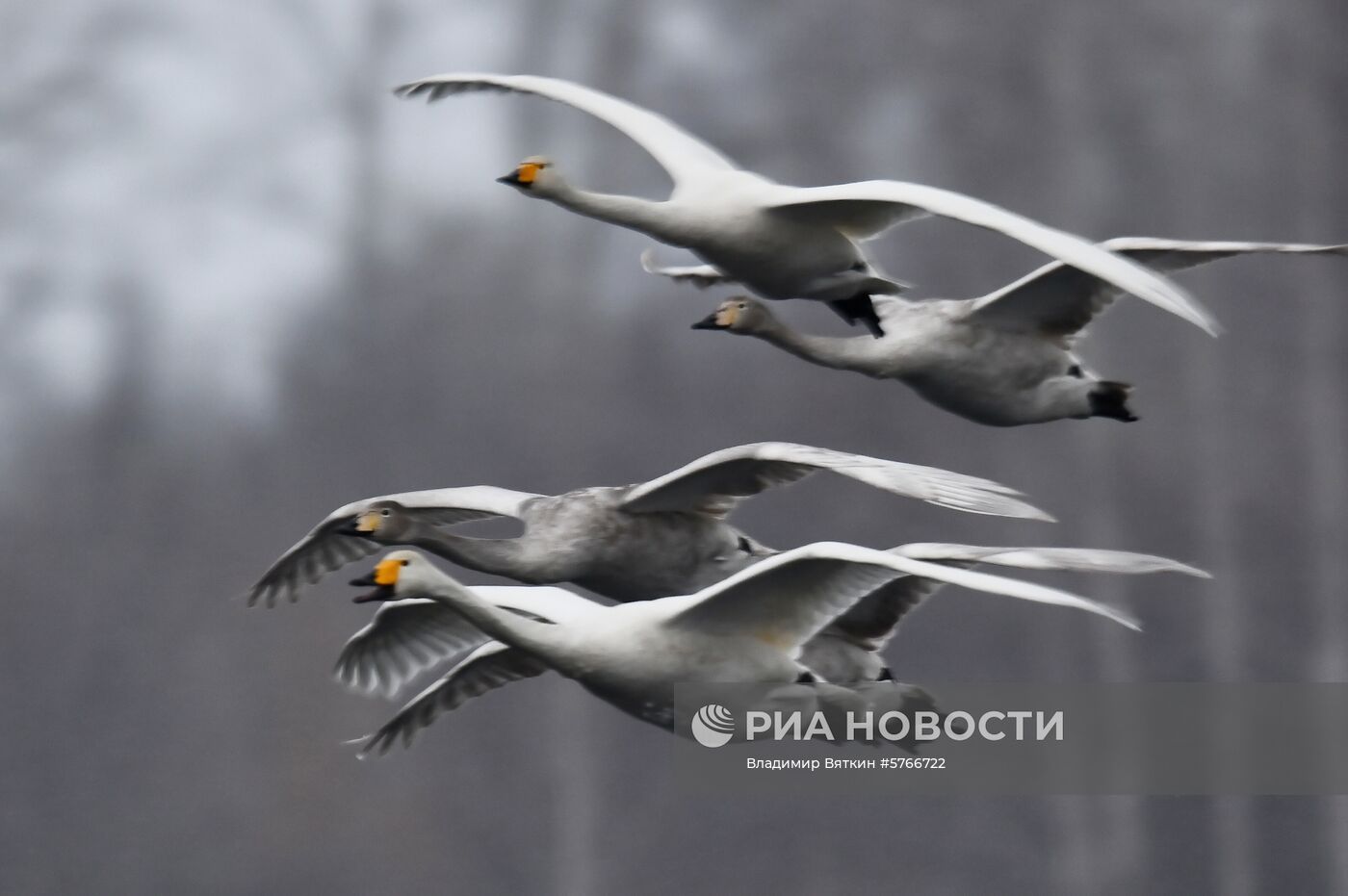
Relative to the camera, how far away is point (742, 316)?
5250 millimetres

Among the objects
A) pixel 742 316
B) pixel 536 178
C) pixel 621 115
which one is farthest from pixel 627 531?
pixel 621 115

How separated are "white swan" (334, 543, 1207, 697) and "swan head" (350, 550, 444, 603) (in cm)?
26

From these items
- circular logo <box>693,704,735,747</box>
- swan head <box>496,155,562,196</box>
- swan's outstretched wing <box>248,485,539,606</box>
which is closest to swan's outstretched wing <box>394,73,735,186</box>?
swan head <box>496,155,562,196</box>

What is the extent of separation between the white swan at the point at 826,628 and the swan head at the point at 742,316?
2.07ft

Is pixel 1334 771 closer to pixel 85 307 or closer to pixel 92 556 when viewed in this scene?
pixel 92 556

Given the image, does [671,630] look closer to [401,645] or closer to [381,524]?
[381,524]

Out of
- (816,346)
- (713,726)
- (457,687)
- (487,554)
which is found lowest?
(713,726)

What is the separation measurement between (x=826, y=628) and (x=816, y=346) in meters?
0.72

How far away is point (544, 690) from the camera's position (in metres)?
12.7

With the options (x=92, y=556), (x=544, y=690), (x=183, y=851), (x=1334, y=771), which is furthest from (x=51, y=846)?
(x=1334, y=771)

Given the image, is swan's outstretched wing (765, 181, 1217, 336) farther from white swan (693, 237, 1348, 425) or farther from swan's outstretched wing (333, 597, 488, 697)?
swan's outstretched wing (333, 597, 488, 697)

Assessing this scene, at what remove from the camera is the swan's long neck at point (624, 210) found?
190 inches

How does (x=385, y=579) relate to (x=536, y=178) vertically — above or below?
below

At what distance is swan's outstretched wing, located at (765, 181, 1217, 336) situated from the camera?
3.68m
